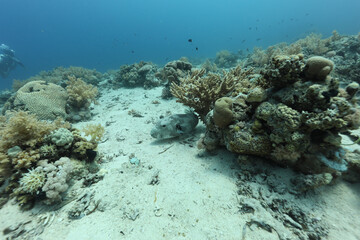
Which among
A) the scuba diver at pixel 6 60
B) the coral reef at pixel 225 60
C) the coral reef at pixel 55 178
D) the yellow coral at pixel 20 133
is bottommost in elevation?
the coral reef at pixel 55 178

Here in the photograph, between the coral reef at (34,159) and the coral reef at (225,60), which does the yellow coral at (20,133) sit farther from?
the coral reef at (225,60)

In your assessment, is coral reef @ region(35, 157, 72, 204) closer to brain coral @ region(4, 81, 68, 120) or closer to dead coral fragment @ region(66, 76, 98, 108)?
brain coral @ region(4, 81, 68, 120)

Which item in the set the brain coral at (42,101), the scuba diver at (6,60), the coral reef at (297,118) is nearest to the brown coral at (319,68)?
the coral reef at (297,118)

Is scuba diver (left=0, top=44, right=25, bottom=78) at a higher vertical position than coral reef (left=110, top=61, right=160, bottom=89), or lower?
higher

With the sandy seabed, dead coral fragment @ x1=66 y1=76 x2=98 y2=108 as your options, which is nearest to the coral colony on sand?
the sandy seabed

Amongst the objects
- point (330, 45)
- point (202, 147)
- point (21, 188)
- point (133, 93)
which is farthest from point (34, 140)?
point (330, 45)

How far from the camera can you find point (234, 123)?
3.10 metres

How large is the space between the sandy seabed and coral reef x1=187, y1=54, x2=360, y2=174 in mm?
548

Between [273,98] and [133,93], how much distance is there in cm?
986

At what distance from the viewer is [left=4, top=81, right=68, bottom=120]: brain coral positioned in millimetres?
6629

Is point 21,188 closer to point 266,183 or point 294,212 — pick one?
point 266,183

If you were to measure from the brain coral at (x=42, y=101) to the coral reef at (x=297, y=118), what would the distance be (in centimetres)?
790

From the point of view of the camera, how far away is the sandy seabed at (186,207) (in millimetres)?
2182

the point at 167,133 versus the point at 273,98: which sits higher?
the point at 273,98
